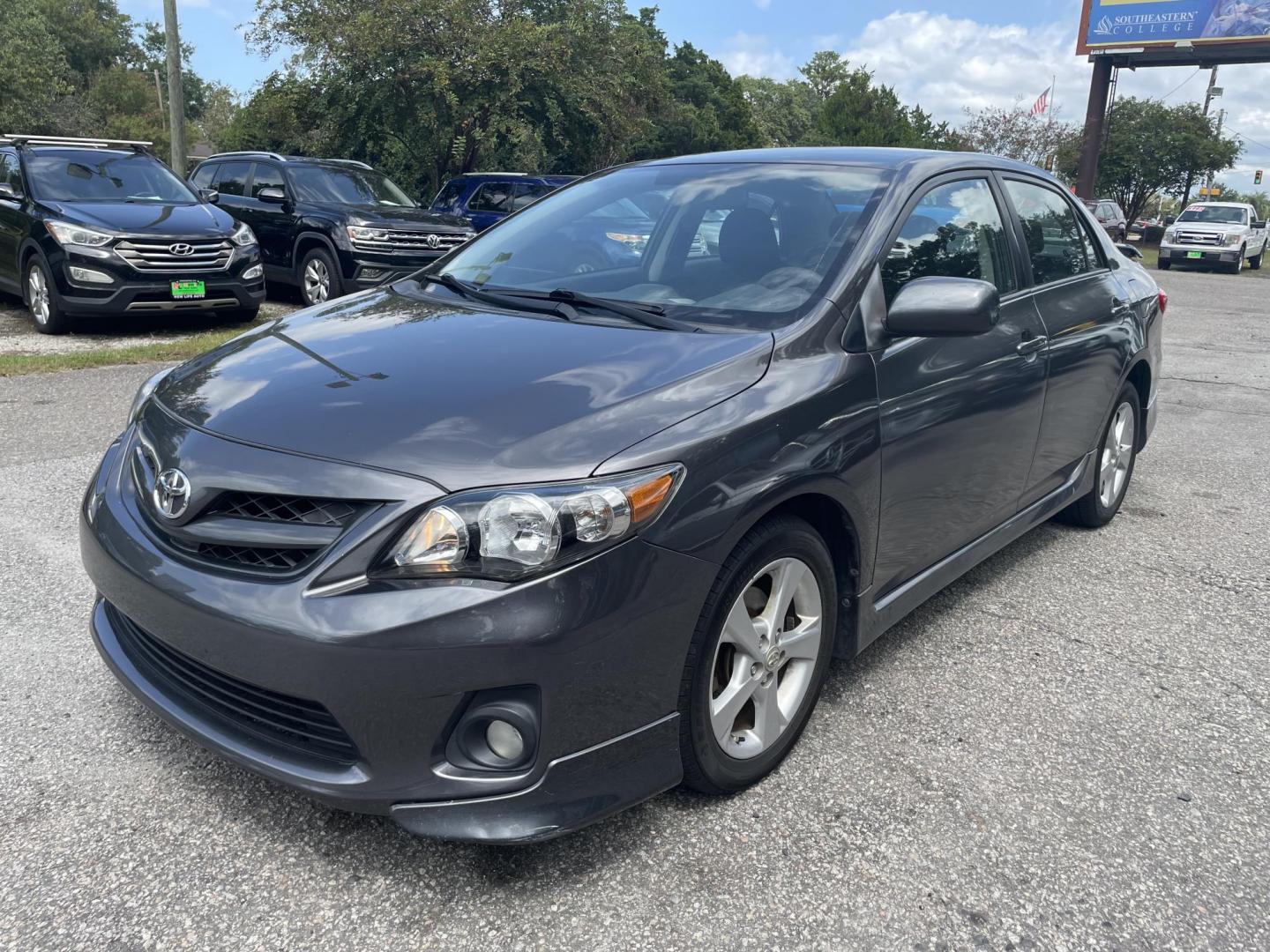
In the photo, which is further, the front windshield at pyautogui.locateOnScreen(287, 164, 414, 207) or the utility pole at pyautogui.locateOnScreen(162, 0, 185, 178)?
the utility pole at pyautogui.locateOnScreen(162, 0, 185, 178)

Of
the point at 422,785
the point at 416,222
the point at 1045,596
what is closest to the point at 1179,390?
the point at 1045,596

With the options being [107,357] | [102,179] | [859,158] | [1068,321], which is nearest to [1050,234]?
[1068,321]

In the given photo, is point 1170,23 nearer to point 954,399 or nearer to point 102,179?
point 102,179

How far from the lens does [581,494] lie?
212 centimetres

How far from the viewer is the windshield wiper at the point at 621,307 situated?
288 centimetres

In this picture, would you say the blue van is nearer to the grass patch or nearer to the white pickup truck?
the grass patch

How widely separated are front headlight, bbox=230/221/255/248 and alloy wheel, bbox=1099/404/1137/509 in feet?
25.7

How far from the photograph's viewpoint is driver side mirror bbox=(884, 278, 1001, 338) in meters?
2.84

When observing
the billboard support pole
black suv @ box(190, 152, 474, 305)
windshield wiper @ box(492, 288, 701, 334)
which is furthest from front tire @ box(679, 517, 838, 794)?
the billboard support pole

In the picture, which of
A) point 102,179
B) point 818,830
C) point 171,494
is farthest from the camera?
point 102,179

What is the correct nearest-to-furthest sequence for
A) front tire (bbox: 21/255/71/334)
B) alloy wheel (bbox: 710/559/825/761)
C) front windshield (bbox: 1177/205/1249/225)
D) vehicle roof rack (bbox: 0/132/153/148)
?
alloy wheel (bbox: 710/559/825/761)
front tire (bbox: 21/255/71/334)
vehicle roof rack (bbox: 0/132/153/148)
front windshield (bbox: 1177/205/1249/225)

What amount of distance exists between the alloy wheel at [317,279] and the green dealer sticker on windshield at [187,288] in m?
1.94

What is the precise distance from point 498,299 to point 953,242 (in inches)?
60.9

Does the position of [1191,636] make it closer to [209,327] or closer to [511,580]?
[511,580]
